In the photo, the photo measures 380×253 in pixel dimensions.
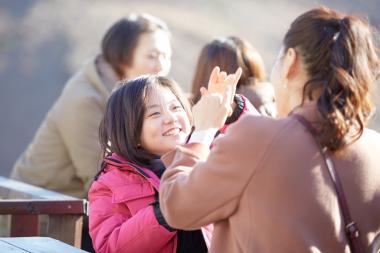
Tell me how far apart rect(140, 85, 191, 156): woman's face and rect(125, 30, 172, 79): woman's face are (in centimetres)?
212

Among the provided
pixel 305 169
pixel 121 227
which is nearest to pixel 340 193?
pixel 305 169

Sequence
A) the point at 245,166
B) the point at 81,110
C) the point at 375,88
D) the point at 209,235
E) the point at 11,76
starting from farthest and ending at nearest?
the point at 11,76 → the point at 81,110 → the point at 209,235 → the point at 375,88 → the point at 245,166

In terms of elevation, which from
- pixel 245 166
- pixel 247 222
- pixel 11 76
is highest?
pixel 245 166

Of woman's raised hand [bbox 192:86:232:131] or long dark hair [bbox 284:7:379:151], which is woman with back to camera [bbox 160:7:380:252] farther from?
woman's raised hand [bbox 192:86:232:131]

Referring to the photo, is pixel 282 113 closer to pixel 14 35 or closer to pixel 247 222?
pixel 247 222

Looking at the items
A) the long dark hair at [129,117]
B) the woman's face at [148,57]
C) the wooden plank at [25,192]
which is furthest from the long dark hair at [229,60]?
the long dark hair at [129,117]

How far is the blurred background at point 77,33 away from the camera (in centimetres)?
1100

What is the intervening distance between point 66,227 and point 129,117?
33.4 inches

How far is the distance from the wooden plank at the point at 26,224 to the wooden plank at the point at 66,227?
7 centimetres

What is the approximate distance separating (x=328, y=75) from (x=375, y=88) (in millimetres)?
174

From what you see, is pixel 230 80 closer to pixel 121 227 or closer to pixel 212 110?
pixel 212 110

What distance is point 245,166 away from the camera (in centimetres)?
233

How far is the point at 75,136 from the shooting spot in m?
5.37

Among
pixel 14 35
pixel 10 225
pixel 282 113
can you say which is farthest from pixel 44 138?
pixel 14 35
